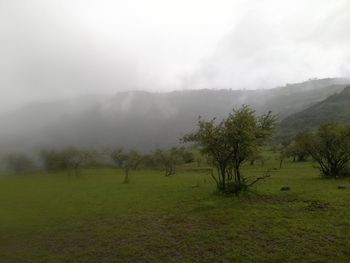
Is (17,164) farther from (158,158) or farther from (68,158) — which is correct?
(158,158)

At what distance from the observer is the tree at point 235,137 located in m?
41.9

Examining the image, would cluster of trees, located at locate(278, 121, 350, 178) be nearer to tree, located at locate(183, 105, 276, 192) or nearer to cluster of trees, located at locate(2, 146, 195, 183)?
tree, located at locate(183, 105, 276, 192)

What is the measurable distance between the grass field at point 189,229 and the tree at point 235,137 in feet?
16.1

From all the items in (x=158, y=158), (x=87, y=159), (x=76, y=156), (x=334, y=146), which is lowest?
(x=334, y=146)

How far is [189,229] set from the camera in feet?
89.4

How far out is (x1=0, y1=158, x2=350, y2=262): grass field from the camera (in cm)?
2120

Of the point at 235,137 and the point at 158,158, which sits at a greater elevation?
the point at 158,158

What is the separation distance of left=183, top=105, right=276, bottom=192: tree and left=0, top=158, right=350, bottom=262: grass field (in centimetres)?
490

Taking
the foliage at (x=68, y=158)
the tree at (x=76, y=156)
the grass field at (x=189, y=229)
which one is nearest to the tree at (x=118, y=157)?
the foliage at (x=68, y=158)

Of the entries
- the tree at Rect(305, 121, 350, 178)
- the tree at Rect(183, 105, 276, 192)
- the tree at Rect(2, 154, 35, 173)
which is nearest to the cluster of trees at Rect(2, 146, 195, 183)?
the tree at Rect(2, 154, 35, 173)

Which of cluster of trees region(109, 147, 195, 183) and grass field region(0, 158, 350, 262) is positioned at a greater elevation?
cluster of trees region(109, 147, 195, 183)

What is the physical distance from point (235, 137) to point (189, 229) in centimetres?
1733

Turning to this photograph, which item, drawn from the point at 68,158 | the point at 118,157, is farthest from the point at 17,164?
the point at 118,157

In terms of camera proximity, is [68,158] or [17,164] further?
[17,164]
